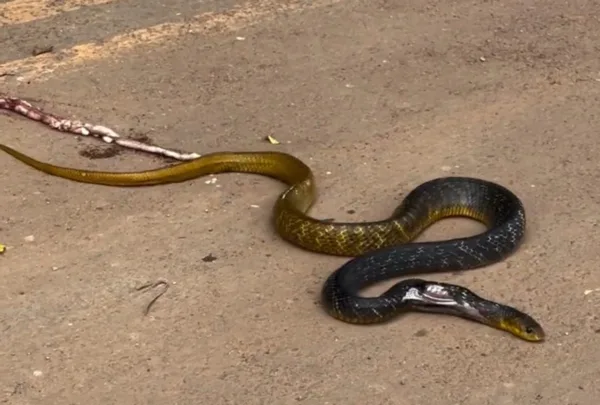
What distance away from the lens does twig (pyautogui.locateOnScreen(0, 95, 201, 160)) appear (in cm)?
654

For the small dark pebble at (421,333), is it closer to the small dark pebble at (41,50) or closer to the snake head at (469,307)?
the snake head at (469,307)

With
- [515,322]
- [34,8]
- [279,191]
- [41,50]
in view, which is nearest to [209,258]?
[279,191]

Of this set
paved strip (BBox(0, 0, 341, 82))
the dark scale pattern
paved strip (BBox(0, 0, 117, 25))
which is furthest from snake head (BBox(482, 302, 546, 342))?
paved strip (BBox(0, 0, 117, 25))

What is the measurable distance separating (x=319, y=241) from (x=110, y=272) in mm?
959

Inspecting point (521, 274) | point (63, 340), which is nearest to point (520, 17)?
point (521, 274)

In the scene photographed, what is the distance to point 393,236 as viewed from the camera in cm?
568

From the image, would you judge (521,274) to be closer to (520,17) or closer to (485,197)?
(485,197)

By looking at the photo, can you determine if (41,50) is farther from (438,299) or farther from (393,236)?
(438,299)

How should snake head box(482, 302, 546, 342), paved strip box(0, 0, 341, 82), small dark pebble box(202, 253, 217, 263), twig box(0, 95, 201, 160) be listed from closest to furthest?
snake head box(482, 302, 546, 342)
small dark pebble box(202, 253, 217, 263)
twig box(0, 95, 201, 160)
paved strip box(0, 0, 341, 82)

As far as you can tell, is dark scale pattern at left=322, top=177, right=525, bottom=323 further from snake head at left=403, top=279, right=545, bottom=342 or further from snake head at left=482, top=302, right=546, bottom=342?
snake head at left=482, top=302, right=546, bottom=342

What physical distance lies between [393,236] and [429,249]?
0.71 ft

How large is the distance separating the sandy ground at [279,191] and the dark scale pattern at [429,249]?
0.08m

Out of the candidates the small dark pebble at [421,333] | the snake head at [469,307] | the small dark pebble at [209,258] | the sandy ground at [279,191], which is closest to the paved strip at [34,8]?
the sandy ground at [279,191]

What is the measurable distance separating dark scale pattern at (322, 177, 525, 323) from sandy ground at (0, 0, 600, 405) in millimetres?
76
